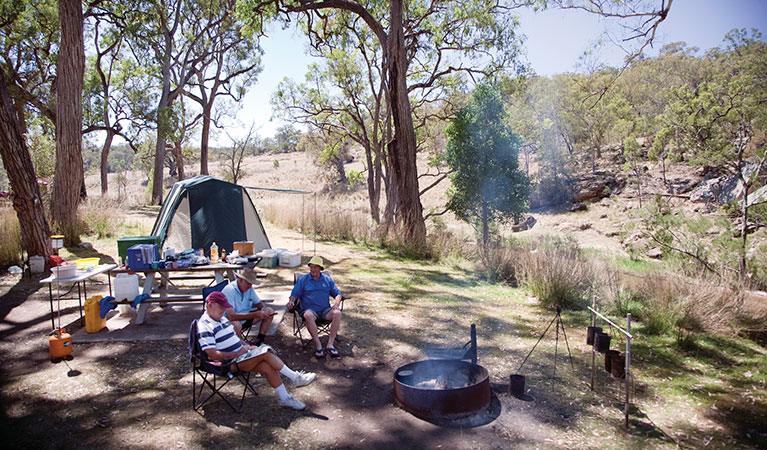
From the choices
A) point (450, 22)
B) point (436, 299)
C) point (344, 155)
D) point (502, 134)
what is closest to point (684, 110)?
point (502, 134)

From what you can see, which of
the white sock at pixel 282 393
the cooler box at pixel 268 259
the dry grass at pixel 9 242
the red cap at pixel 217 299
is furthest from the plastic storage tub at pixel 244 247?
the dry grass at pixel 9 242

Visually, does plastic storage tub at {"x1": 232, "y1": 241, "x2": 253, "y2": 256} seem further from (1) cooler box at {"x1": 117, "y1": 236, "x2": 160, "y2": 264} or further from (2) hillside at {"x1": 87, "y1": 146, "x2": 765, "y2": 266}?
(2) hillside at {"x1": 87, "y1": 146, "x2": 765, "y2": 266}

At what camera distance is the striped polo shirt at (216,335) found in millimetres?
3598

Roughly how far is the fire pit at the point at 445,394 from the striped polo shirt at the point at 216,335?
1.40 meters

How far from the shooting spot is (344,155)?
38156 mm

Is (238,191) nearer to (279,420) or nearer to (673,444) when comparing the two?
(279,420)

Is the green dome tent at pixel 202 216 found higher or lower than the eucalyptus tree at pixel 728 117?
lower

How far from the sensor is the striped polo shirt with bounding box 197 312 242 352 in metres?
3.60

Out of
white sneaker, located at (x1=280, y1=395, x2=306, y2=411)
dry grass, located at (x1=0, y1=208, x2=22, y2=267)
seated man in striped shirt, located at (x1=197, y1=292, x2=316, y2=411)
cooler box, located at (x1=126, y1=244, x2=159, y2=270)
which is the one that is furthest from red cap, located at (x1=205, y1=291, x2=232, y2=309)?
dry grass, located at (x1=0, y1=208, x2=22, y2=267)

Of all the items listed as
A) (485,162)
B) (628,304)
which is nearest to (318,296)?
(628,304)

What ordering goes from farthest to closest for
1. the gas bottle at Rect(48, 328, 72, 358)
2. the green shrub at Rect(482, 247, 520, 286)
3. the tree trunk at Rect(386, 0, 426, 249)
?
1. the tree trunk at Rect(386, 0, 426, 249)
2. the green shrub at Rect(482, 247, 520, 286)
3. the gas bottle at Rect(48, 328, 72, 358)

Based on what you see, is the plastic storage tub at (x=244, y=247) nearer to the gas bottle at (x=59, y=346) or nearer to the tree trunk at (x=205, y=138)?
the gas bottle at (x=59, y=346)

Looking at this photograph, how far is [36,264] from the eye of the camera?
8.30 m

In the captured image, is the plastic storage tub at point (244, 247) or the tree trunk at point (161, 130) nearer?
the plastic storage tub at point (244, 247)
